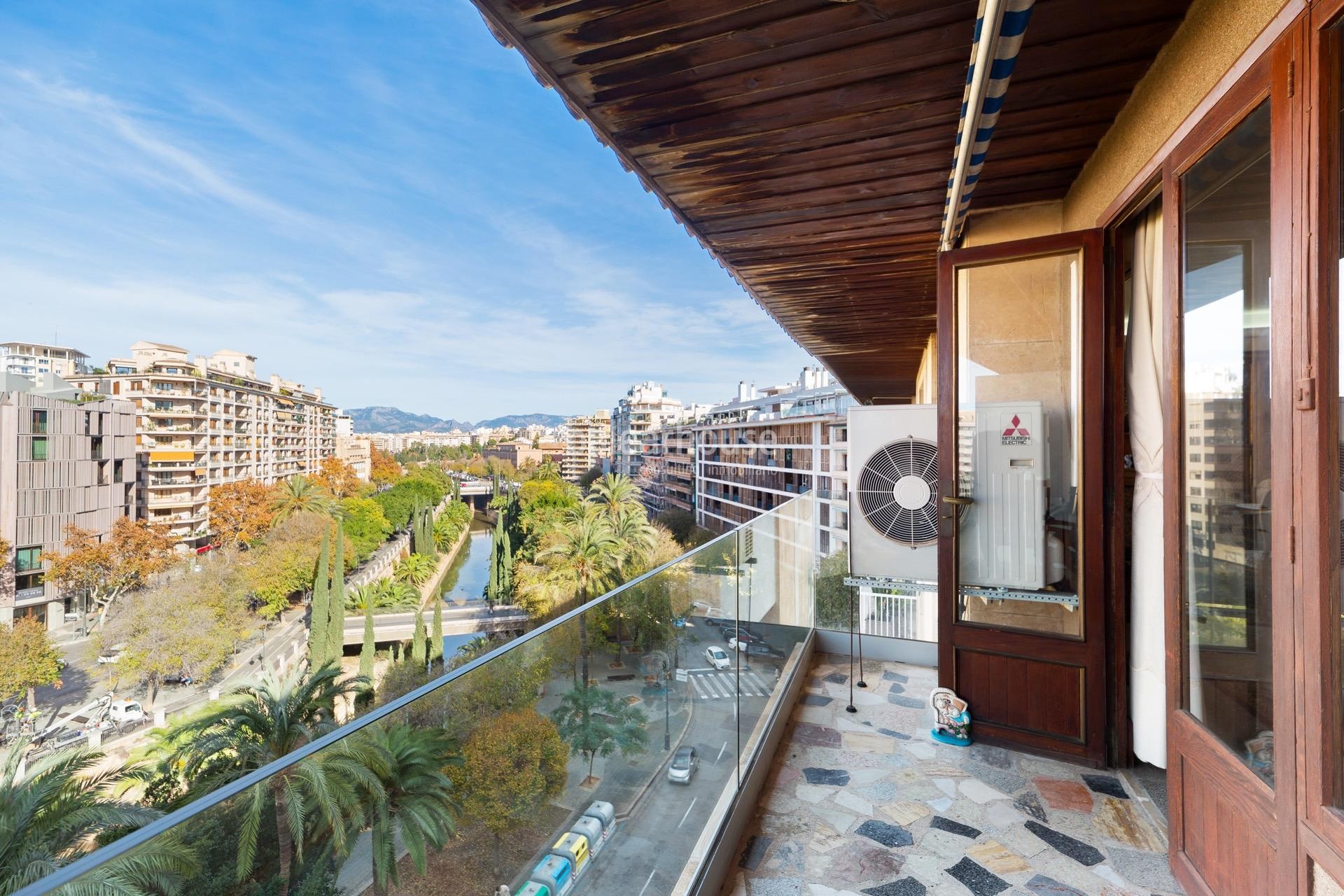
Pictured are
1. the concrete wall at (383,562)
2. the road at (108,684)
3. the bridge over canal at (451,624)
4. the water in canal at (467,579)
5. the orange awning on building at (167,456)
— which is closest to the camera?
the road at (108,684)

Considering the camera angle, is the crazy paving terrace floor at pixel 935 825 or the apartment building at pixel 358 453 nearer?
the crazy paving terrace floor at pixel 935 825

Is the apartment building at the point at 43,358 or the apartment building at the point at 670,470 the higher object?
the apartment building at the point at 43,358

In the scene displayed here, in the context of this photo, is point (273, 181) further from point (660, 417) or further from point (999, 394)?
point (999, 394)

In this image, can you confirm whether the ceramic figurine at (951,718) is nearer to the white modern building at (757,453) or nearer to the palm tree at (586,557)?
the palm tree at (586,557)

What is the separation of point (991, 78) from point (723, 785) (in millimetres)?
2260

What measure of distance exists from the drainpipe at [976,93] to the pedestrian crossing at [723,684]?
1.86 metres

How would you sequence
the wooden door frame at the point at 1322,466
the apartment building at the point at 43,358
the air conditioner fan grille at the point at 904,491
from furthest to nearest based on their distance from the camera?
1. the apartment building at the point at 43,358
2. the air conditioner fan grille at the point at 904,491
3. the wooden door frame at the point at 1322,466

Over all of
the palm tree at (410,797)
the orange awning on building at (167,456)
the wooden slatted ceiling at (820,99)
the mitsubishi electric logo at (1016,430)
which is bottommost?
the palm tree at (410,797)

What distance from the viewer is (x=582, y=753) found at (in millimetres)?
1293

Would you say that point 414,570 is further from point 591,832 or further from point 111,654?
point 591,832

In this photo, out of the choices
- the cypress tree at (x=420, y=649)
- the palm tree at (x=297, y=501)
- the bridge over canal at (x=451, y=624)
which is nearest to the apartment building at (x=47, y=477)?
the palm tree at (x=297, y=501)

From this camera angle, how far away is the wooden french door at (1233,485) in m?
1.32

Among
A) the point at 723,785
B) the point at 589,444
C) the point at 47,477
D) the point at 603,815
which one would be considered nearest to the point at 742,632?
the point at 723,785

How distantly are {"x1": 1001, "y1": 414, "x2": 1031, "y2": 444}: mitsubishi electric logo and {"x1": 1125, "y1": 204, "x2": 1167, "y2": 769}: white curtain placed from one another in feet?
1.22
